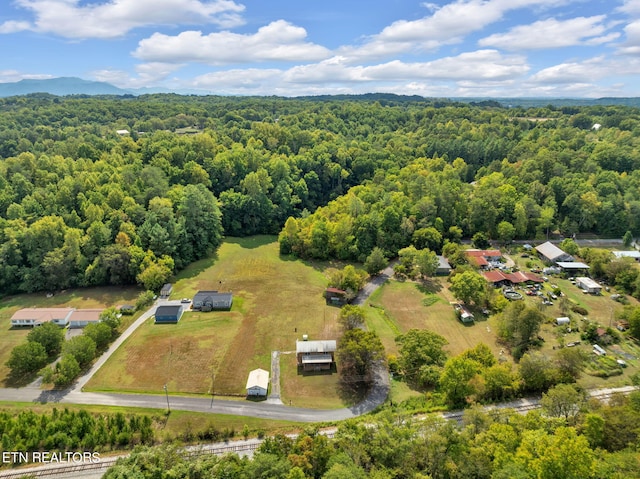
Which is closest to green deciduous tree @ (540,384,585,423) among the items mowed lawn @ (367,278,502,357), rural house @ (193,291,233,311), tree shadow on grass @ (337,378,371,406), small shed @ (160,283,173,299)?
mowed lawn @ (367,278,502,357)

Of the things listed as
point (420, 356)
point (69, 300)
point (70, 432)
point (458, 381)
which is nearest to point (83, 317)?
point (69, 300)

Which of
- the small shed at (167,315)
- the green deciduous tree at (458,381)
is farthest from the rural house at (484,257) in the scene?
the small shed at (167,315)

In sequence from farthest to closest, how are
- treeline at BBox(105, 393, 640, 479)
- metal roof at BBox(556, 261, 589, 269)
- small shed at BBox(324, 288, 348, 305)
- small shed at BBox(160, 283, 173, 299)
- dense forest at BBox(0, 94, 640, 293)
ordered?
dense forest at BBox(0, 94, 640, 293) → metal roof at BBox(556, 261, 589, 269) → small shed at BBox(160, 283, 173, 299) → small shed at BBox(324, 288, 348, 305) → treeline at BBox(105, 393, 640, 479)

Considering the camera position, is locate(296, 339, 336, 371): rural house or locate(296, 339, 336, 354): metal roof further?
locate(296, 339, 336, 354): metal roof

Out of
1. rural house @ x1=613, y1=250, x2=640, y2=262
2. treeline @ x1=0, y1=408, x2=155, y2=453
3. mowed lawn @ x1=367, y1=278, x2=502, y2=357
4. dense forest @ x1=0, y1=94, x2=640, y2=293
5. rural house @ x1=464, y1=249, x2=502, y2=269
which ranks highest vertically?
dense forest @ x1=0, y1=94, x2=640, y2=293

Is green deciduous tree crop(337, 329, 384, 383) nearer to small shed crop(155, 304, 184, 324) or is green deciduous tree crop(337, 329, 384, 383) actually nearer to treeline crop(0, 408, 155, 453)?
treeline crop(0, 408, 155, 453)

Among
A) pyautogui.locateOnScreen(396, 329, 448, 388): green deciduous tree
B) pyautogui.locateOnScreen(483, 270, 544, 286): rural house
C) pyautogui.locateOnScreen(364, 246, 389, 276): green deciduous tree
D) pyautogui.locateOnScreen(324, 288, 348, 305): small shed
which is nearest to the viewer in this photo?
pyautogui.locateOnScreen(396, 329, 448, 388): green deciduous tree

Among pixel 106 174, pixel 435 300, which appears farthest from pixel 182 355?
pixel 106 174
